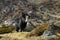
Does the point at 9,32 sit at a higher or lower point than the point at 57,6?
higher

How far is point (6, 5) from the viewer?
61531 millimetres

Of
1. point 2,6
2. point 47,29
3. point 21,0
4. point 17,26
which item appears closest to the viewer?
point 47,29

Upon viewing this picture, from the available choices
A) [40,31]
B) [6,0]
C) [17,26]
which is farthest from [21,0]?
[40,31]

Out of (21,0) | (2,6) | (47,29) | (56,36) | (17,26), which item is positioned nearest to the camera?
A: (56,36)

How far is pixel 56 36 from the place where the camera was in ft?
67.5

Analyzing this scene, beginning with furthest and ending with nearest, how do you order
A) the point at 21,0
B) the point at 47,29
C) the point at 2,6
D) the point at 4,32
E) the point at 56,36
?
the point at 21,0, the point at 2,6, the point at 4,32, the point at 47,29, the point at 56,36

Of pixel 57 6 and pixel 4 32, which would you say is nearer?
pixel 4 32

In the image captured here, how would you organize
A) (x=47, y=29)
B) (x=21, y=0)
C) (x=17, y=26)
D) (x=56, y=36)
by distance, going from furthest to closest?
(x=21, y=0) < (x=17, y=26) < (x=47, y=29) < (x=56, y=36)

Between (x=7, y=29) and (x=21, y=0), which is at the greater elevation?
(x=7, y=29)

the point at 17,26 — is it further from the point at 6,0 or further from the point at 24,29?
the point at 6,0

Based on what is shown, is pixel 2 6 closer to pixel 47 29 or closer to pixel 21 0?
pixel 21 0

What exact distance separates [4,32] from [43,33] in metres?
4.76

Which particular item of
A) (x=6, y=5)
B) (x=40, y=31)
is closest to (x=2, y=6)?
(x=6, y=5)

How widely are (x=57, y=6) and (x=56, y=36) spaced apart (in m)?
41.9
